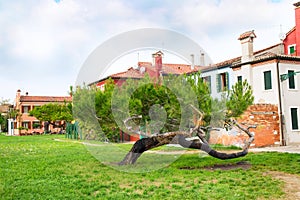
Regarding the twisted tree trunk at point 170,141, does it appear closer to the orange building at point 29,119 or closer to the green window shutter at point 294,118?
the green window shutter at point 294,118

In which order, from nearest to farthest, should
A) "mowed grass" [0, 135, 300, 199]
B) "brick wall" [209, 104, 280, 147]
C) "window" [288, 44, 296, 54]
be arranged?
"mowed grass" [0, 135, 300, 199], "brick wall" [209, 104, 280, 147], "window" [288, 44, 296, 54]

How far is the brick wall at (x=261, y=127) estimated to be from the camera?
1784 centimetres

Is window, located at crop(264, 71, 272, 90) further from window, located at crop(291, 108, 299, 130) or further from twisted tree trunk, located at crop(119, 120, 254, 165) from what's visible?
twisted tree trunk, located at crop(119, 120, 254, 165)

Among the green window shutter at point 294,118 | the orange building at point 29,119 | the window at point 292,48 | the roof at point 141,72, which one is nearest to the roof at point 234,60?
the window at point 292,48

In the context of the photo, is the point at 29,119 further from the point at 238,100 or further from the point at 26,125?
the point at 238,100

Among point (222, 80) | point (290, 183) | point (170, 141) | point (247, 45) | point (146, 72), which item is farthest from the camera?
point (222, 80)

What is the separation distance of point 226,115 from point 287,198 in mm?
4578

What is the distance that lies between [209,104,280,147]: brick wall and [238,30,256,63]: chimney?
3.68 m

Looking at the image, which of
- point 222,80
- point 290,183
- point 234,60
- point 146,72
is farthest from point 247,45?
point 290,183

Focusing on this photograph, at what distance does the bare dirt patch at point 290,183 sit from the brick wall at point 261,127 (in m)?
8.91

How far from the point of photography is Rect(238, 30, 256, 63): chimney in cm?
2033

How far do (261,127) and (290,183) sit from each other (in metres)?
10.8

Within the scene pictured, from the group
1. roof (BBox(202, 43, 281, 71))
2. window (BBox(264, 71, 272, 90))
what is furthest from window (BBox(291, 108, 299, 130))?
roof (BBox(202, 43, 281, 71))

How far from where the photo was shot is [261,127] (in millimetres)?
18000
